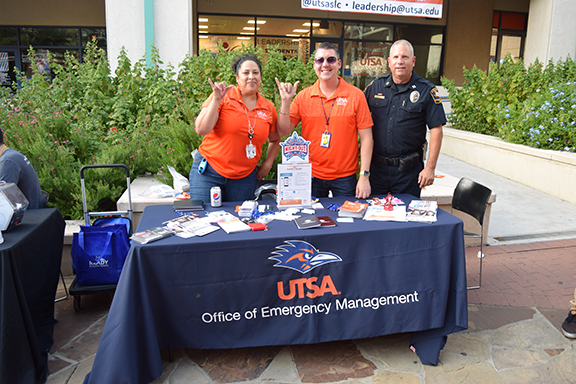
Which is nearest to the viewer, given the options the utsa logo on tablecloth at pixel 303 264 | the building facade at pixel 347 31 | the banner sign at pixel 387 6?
the utsa logo on tablecloth at pixel 303 264

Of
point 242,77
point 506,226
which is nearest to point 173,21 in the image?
point 242,77

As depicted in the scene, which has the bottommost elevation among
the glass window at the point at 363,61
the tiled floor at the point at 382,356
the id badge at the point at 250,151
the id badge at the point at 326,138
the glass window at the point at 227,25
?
the tiled floor at the point at 382,356

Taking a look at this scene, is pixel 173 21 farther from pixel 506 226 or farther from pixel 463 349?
pixel 463 349

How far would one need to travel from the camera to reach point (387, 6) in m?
11.1

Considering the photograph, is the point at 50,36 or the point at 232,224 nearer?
the point at 232,224

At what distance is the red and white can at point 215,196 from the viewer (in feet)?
10.7

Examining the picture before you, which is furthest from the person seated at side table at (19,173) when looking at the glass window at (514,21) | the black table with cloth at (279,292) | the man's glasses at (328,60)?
the glass window at (514,21)

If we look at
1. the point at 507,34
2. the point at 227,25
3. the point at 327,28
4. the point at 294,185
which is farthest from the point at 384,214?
the point at 507,34

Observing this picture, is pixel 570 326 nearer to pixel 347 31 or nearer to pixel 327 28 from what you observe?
pixel 327 28

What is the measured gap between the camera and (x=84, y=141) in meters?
5.47

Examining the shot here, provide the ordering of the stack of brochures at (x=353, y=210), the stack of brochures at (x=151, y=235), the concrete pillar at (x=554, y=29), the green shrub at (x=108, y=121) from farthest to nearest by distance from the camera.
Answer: the concrete pillar at (x=554, y=29), the green shrub at (x=108, y=121), the stack of brochures at (x=353, y=210), the stack of brochures at (x=151, y=235)

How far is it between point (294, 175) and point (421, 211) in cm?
94

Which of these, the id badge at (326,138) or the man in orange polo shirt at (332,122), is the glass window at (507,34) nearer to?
the man in orange polo shirt at (332,122)

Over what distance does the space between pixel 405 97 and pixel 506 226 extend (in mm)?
2968
